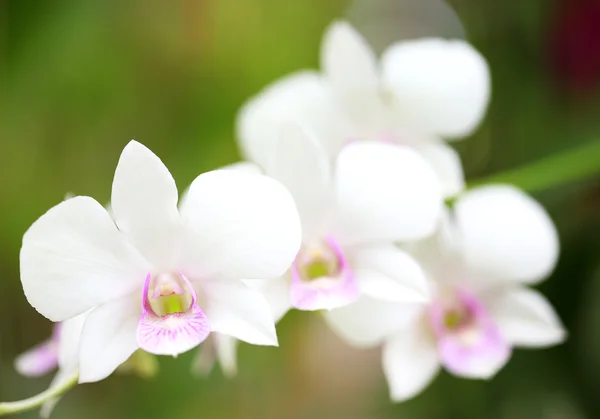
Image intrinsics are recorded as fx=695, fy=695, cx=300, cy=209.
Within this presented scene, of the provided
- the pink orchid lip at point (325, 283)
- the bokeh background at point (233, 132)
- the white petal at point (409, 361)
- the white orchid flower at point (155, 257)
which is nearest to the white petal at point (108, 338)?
the white orchid flower at point (155, 257)

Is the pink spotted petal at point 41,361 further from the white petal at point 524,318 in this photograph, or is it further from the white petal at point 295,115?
the white petal at point 524,318

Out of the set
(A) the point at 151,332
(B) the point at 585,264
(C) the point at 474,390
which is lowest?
(C) the point at 474,390

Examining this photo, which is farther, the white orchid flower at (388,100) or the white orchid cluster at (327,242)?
the white orchid flower at (388,100)

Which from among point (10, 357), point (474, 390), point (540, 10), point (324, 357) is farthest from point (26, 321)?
point (540, 10)

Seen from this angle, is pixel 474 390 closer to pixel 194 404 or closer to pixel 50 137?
pixel 194 404

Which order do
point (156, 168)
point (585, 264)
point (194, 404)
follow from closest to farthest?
point (156, 168) < point (585, 264) < point (194, 404)

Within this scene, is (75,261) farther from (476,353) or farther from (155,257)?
(476,353)

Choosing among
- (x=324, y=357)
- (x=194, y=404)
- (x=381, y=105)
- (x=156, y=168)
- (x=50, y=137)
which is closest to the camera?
(x=156, y=168)
